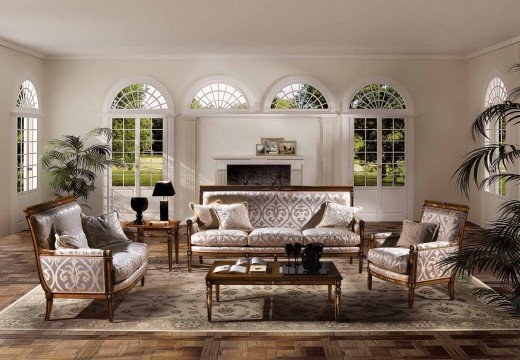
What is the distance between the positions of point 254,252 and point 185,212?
495cm

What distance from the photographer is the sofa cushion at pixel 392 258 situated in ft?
19.4

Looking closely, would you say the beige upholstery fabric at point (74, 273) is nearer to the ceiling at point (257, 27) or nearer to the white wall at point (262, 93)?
the ceiling at point (257, 27)

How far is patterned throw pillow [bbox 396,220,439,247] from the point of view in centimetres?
643

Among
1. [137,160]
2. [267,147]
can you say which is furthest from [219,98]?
[137,160]

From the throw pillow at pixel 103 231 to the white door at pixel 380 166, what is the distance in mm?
6440

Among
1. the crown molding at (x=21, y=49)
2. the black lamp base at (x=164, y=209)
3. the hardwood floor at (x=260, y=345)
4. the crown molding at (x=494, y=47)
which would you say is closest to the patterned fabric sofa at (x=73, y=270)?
the hardwood floor at (x=260, y=345)

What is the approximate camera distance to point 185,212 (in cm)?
1191

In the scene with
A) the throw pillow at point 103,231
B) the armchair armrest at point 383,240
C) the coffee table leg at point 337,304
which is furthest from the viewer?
the armchair armrest at point 383,240

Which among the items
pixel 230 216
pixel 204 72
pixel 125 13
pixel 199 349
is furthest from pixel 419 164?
pixel 199 349

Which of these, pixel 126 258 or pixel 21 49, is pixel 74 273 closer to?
pixel 126 258

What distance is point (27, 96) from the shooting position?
11.2 meters

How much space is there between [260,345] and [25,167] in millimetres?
7988

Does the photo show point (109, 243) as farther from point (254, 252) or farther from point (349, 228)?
point (349, 228)

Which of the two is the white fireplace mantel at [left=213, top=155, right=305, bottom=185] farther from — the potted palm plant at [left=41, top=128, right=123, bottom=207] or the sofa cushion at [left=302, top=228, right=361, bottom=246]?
the sofa cushion at [left=302, top=228, right=361, bottom=246]
